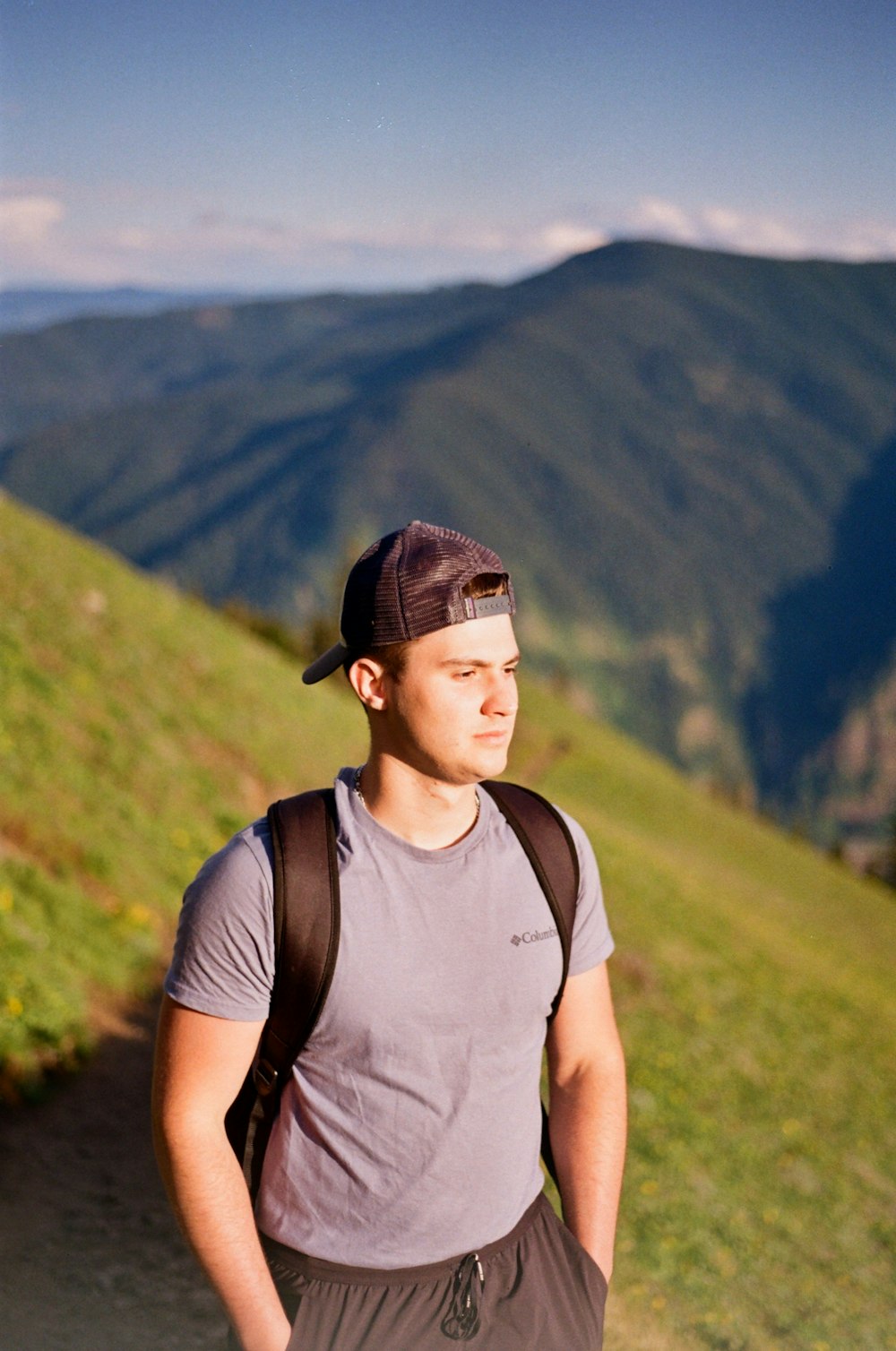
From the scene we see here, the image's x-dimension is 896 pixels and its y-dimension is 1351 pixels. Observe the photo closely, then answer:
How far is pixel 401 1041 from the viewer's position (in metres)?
3.46

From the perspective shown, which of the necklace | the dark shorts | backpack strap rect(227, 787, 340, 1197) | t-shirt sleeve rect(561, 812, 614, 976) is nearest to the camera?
backpack strap rect(227, 787, 340, 1197)

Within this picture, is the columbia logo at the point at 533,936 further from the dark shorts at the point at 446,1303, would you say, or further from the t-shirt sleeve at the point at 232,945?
the dark shorts at the point at 446,1303

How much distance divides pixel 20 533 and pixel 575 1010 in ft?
74.8

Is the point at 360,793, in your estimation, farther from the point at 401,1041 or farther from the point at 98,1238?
the point at 98,1238

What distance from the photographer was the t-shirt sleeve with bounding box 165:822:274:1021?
10.9 feet

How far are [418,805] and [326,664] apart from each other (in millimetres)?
546

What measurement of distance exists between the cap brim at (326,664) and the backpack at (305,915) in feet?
1.26

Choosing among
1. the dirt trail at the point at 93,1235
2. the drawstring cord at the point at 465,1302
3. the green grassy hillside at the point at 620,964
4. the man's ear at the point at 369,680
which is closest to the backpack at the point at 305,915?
the man's ear at the point at 369,680

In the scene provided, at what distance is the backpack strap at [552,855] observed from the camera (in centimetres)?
371

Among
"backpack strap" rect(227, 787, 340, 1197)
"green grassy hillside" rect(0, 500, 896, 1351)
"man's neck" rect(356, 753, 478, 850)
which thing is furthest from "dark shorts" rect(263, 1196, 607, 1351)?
"green grassy hillside" rect(0, 500, 896, 1351)

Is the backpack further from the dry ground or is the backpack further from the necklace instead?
the dry ground

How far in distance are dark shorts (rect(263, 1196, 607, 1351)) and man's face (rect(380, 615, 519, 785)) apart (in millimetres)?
1430

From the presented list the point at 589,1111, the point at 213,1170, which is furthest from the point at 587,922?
the point at 213,1170

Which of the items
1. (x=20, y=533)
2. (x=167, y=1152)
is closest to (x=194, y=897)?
(x=167, y=1152)
